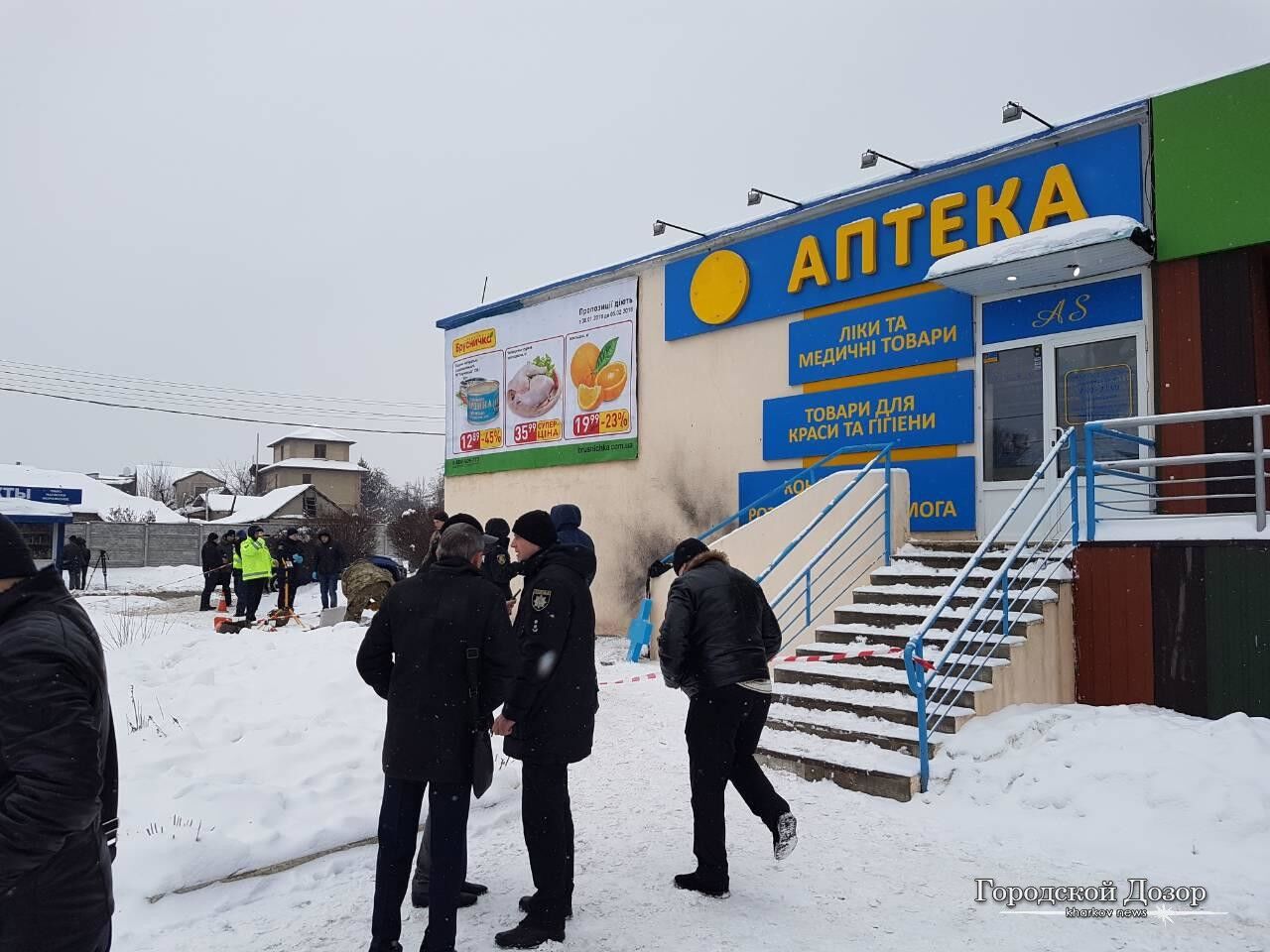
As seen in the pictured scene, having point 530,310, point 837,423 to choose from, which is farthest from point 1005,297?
point 530,310

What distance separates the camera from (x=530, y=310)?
16.0 meters

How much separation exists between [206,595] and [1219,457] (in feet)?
59.6

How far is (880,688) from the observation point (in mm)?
6910

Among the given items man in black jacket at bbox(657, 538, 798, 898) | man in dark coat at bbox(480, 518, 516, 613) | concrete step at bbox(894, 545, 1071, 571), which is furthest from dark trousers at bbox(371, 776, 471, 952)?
concrete step at bbox(894, 545, 1071, 571)

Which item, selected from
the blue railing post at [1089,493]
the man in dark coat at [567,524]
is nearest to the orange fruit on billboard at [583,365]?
the blue railing post at [1089,493]

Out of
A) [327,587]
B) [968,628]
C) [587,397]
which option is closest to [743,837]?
[968,628]

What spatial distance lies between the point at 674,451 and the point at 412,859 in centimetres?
1010

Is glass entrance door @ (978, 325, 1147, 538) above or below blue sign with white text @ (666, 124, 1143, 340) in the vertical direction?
below

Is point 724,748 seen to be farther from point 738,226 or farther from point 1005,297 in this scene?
point 738,226

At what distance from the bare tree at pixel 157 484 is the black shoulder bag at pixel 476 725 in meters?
85.4

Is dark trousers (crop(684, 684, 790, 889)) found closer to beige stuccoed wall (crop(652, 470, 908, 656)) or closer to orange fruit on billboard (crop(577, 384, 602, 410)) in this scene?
beige stuccoed wall (crop(652, 470, 908, 656))

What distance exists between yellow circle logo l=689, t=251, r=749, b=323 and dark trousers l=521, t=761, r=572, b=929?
961 centimetres

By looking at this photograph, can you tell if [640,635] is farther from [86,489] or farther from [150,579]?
[86,489]

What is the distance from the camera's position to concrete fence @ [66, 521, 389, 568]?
33938 mm
